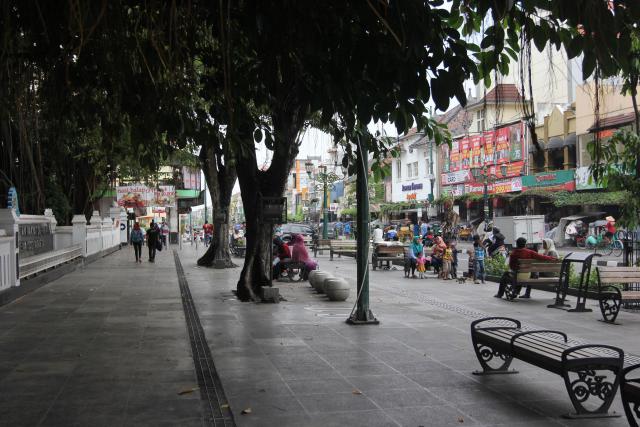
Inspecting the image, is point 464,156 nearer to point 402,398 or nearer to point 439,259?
point 439,259

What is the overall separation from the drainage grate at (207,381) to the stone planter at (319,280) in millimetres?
3914

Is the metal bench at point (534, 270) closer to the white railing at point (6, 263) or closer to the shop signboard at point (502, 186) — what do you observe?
the white railing at point (6, 263)

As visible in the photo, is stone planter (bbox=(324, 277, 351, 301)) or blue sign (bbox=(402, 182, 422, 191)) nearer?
stone planter (bbox=(324, 277, 351, 301))

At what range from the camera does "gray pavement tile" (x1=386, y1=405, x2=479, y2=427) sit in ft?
16.4

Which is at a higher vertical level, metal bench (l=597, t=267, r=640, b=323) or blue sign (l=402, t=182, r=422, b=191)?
blue sign (l=402, t=182, r=422, b=191)

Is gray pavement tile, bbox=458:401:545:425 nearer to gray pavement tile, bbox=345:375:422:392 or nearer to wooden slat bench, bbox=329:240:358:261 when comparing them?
gray pavement tile, bbox=345:375:422:392

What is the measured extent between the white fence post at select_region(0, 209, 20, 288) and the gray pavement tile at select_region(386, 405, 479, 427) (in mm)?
9757

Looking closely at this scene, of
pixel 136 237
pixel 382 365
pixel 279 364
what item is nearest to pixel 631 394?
pixel 382 365

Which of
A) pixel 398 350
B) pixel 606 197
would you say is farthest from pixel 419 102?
pixel 606 197

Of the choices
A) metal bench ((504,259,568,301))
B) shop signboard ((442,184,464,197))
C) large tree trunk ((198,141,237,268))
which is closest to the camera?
metal bench ((504,259,568,301))

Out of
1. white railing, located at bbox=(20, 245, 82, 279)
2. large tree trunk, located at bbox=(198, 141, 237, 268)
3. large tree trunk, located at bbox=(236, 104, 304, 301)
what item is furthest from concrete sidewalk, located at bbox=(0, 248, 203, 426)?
large tree trunk, located at bbox=(198, 141, 237, 268)

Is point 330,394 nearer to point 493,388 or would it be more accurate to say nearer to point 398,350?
point 493,388

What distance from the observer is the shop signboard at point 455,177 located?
48.4m

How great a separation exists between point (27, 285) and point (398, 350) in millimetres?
9727
